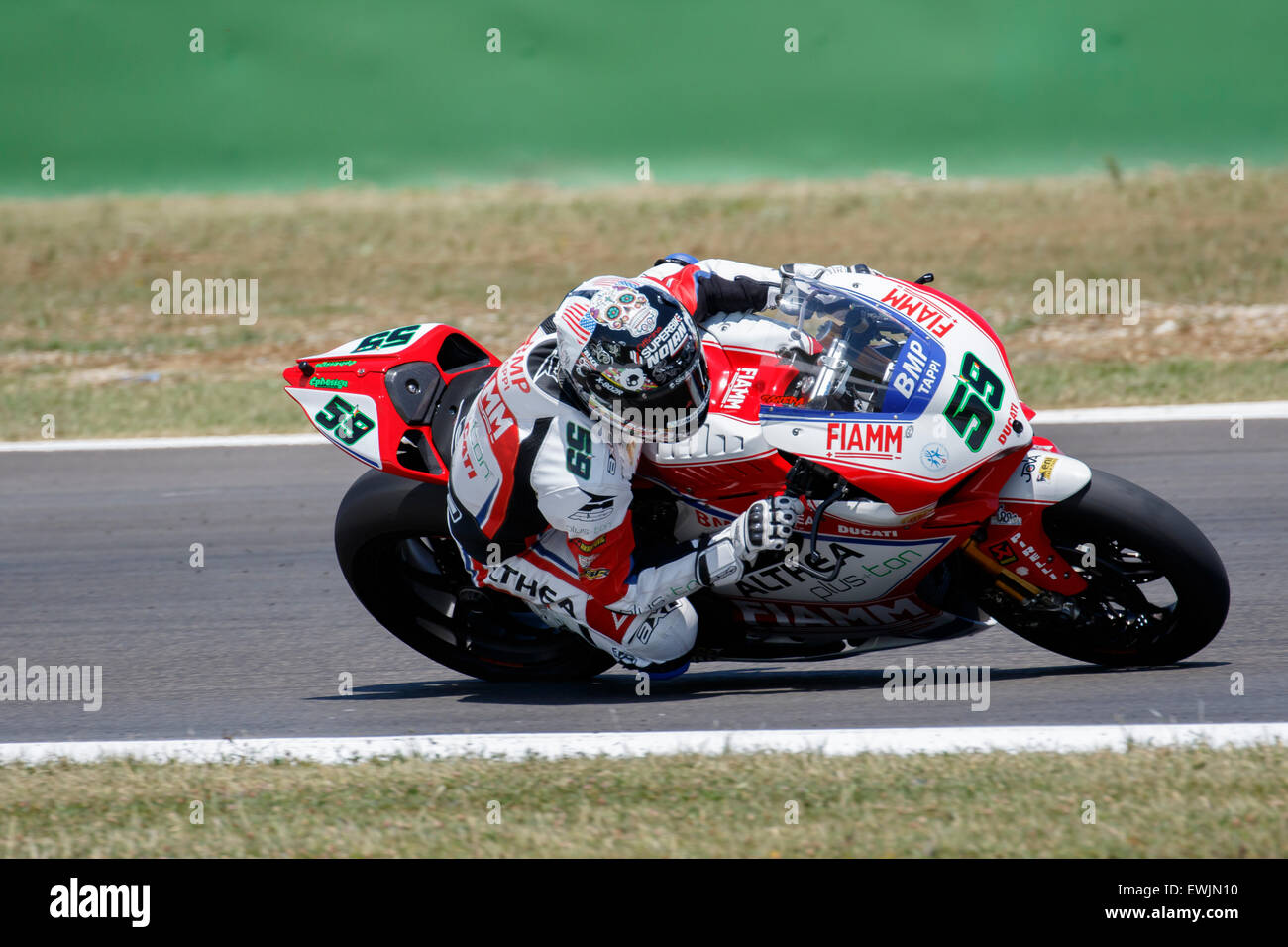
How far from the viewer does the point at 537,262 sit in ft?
47.3

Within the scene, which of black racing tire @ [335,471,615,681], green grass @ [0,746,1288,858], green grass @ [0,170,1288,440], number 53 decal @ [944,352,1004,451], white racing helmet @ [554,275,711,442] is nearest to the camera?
green grass @ [0,746,1288,858]

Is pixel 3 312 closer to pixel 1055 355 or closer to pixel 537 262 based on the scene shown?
pixel 537 262

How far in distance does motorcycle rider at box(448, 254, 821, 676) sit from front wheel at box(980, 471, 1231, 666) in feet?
2.97

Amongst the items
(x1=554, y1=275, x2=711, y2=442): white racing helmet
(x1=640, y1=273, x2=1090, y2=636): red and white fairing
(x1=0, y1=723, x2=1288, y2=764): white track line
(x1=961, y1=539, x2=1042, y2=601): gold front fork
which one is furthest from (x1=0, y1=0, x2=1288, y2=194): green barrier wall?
(x1=0, y1=723, x2=1288, y2=764): white track line

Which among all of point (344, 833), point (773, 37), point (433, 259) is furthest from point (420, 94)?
point (344, 833)

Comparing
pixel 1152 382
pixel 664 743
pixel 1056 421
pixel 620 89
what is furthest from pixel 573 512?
pixel 620 89

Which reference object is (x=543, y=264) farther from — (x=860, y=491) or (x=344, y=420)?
(x=860, y=491)

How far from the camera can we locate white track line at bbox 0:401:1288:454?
8516mm

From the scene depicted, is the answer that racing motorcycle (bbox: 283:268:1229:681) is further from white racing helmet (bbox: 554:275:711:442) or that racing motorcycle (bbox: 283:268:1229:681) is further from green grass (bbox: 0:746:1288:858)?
green grass (bbox: 0:746:1288:858)

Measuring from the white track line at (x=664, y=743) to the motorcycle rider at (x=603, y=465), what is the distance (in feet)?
1.17

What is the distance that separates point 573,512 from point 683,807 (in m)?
0.89

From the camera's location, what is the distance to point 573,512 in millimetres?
4168

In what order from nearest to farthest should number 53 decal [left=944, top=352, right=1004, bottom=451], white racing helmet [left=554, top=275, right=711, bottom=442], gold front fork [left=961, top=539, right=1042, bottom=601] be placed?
white racing helmet [left=554, top=275, right=711, bottom=442], number 53 decal [left=944, top=352, right=1004, bottom=451], gold front fork [left=961, top=539, right=1042, bottom=601]
